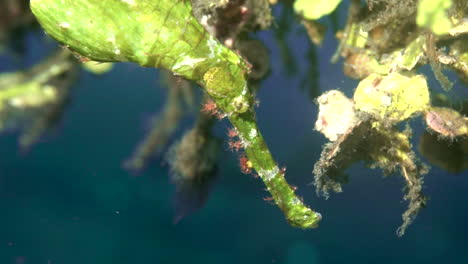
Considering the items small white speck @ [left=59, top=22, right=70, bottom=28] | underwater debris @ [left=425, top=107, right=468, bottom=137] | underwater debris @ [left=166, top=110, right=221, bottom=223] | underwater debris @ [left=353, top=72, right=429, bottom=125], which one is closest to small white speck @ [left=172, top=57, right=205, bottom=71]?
small white speck @ [left=59, top=22, right=70, bottom=28]

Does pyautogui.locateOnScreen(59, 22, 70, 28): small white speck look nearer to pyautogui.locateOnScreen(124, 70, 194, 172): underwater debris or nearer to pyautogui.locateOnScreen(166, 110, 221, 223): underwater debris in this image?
pyautogui.locateOnScreen(166, 110, 221, 223): underwater debris

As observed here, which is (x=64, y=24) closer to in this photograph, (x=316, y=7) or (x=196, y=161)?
(x=316, y=7)

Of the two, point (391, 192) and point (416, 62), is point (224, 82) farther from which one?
point (391, 192)

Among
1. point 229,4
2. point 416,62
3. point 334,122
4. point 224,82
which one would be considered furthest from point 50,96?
point 416,62

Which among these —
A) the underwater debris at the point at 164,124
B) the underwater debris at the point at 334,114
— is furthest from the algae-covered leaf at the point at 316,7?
the underwater debris at the point at 164,124

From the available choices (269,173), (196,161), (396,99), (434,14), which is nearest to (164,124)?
(196,161)

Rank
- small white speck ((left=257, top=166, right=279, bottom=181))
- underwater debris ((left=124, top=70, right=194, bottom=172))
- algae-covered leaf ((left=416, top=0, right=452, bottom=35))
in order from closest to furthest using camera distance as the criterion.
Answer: algae-covered leaf ((left=416, top=0, right=452, bottom=35)), small white speck ((left=257, top=166, right=279, bottom=181)), underwater debris ((left=124, top=70, right=194, bottom=172))
